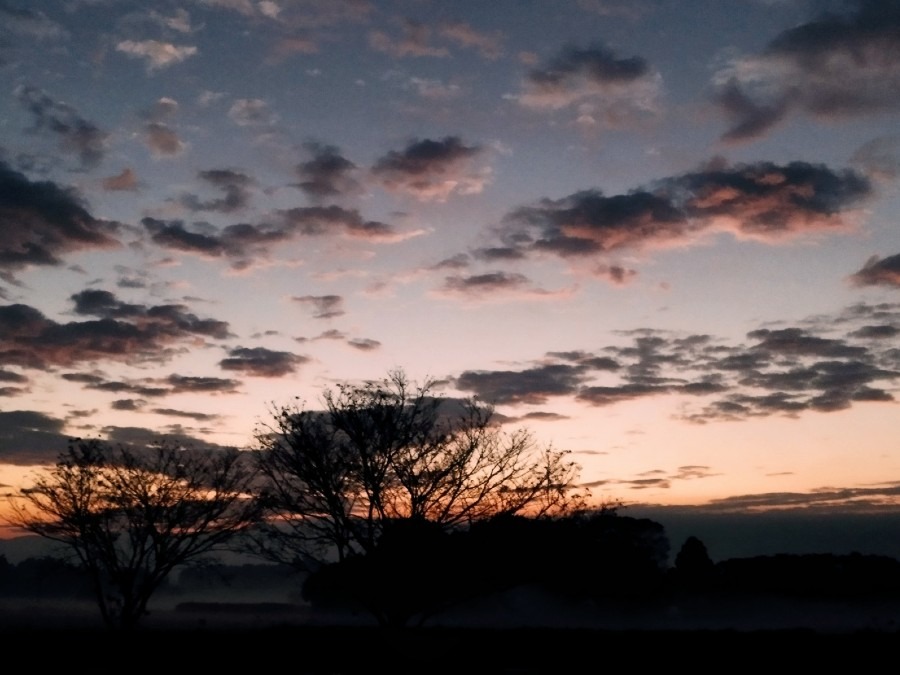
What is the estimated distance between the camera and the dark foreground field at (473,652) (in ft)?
86.2

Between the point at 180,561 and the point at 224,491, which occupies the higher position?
the point at 224,491

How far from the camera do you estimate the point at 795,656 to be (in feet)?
87.9

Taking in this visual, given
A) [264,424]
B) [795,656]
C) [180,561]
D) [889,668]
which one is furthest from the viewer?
[180,561]

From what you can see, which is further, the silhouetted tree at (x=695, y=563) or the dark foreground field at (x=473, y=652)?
the silhouetted tree at (x=695, y=563)

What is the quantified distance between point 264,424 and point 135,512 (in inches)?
658

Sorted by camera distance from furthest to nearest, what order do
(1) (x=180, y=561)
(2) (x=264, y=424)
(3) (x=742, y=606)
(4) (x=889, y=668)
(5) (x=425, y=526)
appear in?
(3) (x=742, y=606)
(1) (x=180, y=561)
(2) (x=264, y=424)
(5) (x=425, y=526)
(4) (x=889, y=668)

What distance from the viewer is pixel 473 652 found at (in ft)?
106

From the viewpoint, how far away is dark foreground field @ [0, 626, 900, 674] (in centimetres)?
2628

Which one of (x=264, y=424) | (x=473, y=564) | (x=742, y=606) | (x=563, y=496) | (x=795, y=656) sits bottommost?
(x=742, y=606)

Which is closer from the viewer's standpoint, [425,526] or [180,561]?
[425,526]

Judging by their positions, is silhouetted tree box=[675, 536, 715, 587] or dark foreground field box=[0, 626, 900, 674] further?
silhouetted tree box=[675, 536, 715, 587]

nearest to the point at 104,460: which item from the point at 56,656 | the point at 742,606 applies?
the point at 56,656

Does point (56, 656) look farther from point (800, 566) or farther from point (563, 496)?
point (800, 566)

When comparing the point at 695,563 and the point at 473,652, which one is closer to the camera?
the point at 473,652
